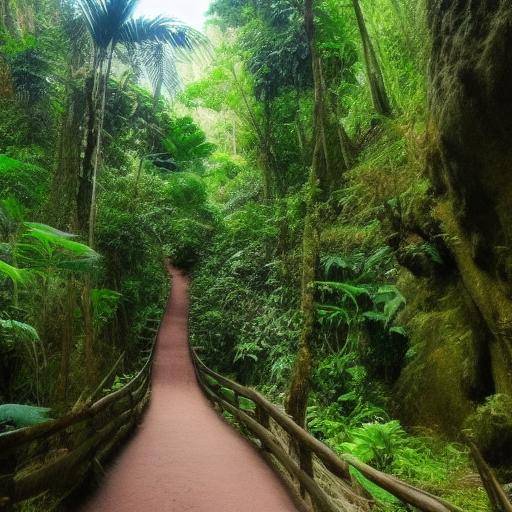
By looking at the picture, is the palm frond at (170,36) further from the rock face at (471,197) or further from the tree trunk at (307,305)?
the rock face at (471,197)

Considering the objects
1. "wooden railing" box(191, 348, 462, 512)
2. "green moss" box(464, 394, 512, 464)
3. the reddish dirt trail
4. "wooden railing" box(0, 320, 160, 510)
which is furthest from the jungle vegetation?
the reddish dirt trail

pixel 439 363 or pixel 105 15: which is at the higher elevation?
pixel 105 15

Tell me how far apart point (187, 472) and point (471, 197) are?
4527 mm

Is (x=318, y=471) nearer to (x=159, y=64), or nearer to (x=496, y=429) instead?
(x=496, y=429)

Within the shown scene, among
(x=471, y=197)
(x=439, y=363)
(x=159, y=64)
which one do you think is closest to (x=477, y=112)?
(x=471, y=197)

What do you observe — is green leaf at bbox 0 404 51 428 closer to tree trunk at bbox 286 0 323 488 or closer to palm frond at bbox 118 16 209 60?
tree trunk at bbox 286 0 323 488

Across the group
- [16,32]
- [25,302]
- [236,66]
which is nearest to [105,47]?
[25,302]

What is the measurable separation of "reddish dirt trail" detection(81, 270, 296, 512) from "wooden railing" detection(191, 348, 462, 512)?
28 centimetres

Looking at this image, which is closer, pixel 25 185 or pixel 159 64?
pixel 25 185

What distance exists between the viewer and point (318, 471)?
4.06 meters

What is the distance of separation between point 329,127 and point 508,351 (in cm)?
1036

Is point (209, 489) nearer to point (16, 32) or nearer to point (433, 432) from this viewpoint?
point (433, 432)

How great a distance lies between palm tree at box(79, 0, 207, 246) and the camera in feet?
25.2

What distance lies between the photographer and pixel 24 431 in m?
2.70
